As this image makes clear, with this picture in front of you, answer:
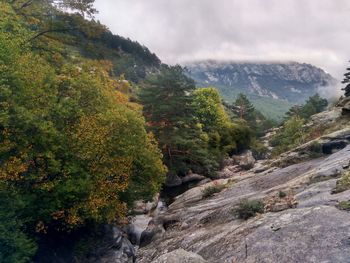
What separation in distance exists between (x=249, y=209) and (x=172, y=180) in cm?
3897

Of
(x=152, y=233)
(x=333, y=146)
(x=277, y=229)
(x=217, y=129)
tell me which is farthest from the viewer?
(x=217, y=129)

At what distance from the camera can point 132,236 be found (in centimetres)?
3341

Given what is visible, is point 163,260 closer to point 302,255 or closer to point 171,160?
point 302,255

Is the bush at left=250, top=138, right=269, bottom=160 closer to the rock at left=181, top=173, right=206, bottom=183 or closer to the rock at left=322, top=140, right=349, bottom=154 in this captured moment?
the rock at left=181, top=173, right=206, bottom=183

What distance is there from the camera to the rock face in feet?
47.2

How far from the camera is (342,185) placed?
18.5 metres

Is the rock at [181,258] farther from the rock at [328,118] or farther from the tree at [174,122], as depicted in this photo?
the tree at [174,122]

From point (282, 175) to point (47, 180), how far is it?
16.9 m

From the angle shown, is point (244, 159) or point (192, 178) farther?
point (244, 159)

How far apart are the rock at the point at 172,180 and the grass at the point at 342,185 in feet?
131

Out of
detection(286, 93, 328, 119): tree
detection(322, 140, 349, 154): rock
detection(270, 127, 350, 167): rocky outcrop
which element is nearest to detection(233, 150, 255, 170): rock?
detection(286, 93, 328, 119): tree

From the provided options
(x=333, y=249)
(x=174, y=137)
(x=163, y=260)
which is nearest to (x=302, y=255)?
(x=333, y=249)

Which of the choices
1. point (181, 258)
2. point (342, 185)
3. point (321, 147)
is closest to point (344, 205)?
point (342, 185)

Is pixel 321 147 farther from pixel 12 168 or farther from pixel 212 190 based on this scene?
pixel 12 168
